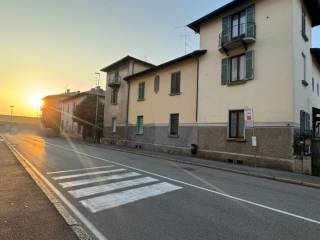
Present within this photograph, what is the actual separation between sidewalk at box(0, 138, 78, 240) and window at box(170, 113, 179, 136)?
15.2 metres

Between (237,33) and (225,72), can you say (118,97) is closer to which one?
(225,72)

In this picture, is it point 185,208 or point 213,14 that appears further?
point 213,14

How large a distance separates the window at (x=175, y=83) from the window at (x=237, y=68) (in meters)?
5.08

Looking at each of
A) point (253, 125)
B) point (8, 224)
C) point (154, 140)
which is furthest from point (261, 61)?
point (8, 224)

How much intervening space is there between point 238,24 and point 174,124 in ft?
29.9

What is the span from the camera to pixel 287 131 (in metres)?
14.6

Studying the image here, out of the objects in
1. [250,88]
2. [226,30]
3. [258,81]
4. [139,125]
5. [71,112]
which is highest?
[226,30]

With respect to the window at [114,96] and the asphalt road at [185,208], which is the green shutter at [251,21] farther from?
the window at [114,96]

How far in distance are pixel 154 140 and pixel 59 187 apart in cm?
1668

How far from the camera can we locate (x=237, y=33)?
17891 mm

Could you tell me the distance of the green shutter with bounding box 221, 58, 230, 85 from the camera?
18.1 meters

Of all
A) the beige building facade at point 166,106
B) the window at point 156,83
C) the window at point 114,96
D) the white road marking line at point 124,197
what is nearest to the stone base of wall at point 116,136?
the beige building facade at point 166,106

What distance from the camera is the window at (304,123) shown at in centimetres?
1583

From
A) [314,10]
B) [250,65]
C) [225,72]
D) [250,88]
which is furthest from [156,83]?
[314,10]
